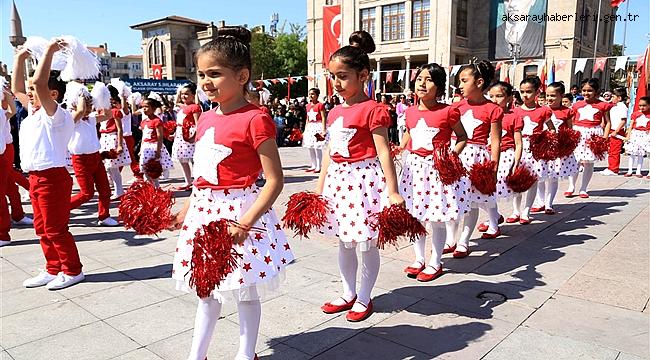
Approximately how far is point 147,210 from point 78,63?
2.67 m

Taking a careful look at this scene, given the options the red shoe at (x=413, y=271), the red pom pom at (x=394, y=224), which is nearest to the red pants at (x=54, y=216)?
the red pom pom at (x=394, y=224)

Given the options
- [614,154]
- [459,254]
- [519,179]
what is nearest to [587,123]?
[614,154]

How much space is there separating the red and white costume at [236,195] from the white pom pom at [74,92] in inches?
126

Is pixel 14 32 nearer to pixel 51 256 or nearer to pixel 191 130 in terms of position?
pixel 191 130

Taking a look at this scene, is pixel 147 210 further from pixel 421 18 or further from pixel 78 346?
pixel 421 18

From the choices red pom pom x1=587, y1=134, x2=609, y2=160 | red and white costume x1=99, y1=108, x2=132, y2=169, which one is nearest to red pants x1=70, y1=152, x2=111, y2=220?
red and white costume x1=99, y1=108, x2=132, y2=169

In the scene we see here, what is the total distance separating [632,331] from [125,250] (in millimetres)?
4825

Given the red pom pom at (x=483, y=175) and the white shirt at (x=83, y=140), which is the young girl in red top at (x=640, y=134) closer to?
the red pom pom at (x=483, y=175)

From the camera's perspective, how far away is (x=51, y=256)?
4207 mm

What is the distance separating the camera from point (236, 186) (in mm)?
2426

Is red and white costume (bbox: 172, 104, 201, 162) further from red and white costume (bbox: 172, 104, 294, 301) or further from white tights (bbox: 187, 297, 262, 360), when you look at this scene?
white tights (bbox: 187, 297, 262, 360)

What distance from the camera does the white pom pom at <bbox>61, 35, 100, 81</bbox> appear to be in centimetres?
427

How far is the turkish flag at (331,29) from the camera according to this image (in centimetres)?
3684

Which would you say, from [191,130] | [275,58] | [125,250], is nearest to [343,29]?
[275,58]
